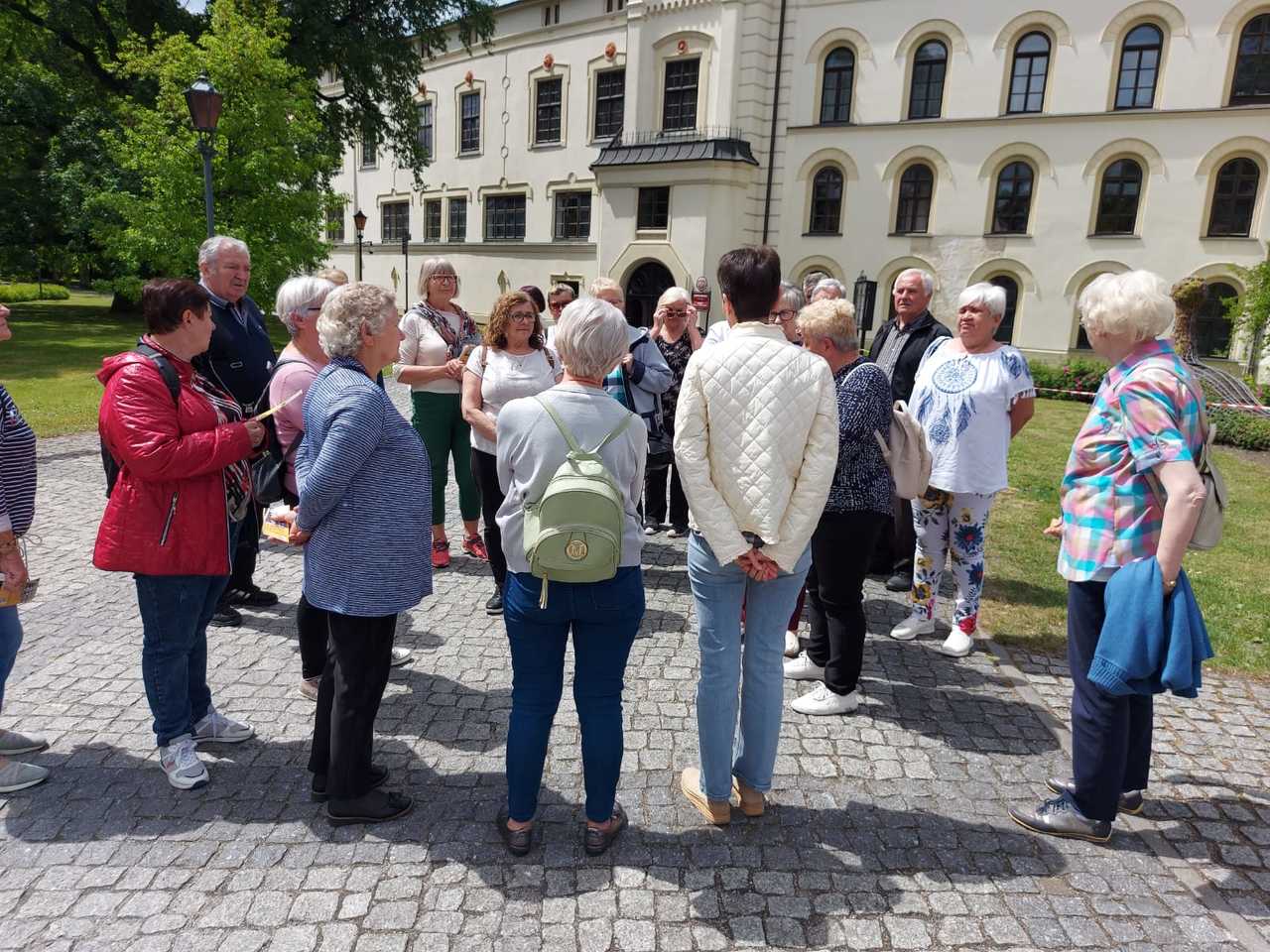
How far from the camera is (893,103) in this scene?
76.8ft

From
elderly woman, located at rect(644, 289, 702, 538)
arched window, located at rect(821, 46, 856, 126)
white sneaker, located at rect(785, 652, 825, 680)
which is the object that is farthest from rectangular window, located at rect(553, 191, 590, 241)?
white sneaker, located at rect(785, 652, 825, 680)

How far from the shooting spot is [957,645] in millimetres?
4930

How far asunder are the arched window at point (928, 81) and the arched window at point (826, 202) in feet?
8.95

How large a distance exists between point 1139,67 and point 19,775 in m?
26.7

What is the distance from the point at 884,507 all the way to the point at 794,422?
3.82ft

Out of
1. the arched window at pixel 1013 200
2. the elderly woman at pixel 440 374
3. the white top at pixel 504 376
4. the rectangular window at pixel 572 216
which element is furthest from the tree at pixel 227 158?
the arched window at pixel 1013 200

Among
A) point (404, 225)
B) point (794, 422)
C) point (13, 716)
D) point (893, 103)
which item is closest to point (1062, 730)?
point (794, 422)

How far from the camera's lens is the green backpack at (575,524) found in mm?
2551

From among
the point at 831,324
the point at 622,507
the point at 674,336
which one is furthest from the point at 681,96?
the point at 622,507

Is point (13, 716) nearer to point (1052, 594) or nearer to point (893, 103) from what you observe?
point (1052, 594)

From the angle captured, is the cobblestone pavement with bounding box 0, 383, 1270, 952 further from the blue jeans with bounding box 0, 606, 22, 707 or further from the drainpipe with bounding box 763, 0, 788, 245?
the drainpipe with bounding box 763, 0, 788, 245

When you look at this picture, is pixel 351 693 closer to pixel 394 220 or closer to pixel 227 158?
pixel 227 158

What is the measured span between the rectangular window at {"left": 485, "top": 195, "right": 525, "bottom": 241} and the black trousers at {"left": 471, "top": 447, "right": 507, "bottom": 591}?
90.6ft

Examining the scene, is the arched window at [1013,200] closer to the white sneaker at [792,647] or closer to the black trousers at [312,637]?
the white sneaker at [792,647]
